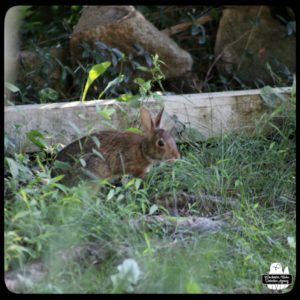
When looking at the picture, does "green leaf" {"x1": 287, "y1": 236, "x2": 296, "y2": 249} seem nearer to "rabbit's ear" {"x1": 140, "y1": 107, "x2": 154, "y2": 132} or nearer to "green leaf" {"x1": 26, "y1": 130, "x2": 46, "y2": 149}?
"rabbit's ear" {"x1": 140, "y1": 107, "x2": 154, "y2": 132}

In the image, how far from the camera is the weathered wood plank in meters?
5.80

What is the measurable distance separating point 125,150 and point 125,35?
2.24m

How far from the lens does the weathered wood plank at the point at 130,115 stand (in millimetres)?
5797

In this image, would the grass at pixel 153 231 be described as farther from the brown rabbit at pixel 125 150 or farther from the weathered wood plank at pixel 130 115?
the weathered wood plank at pixel 130 115

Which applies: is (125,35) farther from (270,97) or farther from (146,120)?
(146,120)

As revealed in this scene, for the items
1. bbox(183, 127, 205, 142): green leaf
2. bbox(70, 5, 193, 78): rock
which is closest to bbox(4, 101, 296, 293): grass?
bbox(183, 127, 205, 142): green leaf

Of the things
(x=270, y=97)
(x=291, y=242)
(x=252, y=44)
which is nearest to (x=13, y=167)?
(x=291, y=242)

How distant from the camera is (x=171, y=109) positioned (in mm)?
6047

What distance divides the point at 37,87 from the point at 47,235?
355 cm

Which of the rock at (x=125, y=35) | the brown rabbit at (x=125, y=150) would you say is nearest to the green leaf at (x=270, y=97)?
the brown rabbit at (x=125, y=150)

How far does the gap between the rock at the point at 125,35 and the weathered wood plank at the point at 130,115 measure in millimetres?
1310

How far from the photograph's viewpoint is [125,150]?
540 centimetres
